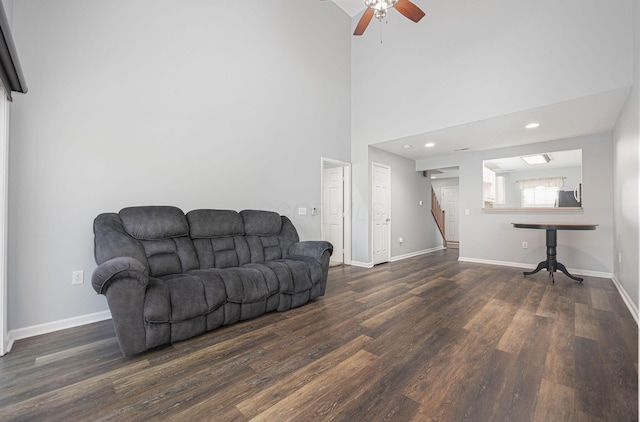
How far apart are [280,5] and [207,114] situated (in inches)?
91.6

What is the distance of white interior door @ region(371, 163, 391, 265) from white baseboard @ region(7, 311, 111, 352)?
162 inches

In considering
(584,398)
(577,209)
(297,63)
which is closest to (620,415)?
(584,398)

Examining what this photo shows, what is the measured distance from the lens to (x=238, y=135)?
12.3ft

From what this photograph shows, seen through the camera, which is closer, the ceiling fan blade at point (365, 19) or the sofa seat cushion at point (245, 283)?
the sofa seat cushion at point (245, 283)

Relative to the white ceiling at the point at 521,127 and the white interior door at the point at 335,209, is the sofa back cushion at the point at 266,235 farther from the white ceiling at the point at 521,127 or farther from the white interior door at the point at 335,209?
the white ceiling at the point at 521,127

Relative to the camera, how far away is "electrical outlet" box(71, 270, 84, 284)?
2.55m

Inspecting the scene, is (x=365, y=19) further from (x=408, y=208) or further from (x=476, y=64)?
(x=408, y=208)

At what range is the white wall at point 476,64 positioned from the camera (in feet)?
9.70

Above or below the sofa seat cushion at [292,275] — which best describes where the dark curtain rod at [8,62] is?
above

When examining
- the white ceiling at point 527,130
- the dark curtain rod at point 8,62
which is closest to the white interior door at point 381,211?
the white ceiling at point 527,130

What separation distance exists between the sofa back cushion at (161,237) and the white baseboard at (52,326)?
76 centimetres

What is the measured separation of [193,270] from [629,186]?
15.0 ft

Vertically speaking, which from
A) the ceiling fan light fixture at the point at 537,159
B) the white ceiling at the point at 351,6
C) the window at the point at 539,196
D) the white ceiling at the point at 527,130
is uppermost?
the white ceiling at the point at 351,6

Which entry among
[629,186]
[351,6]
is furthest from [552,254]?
[351,6]
